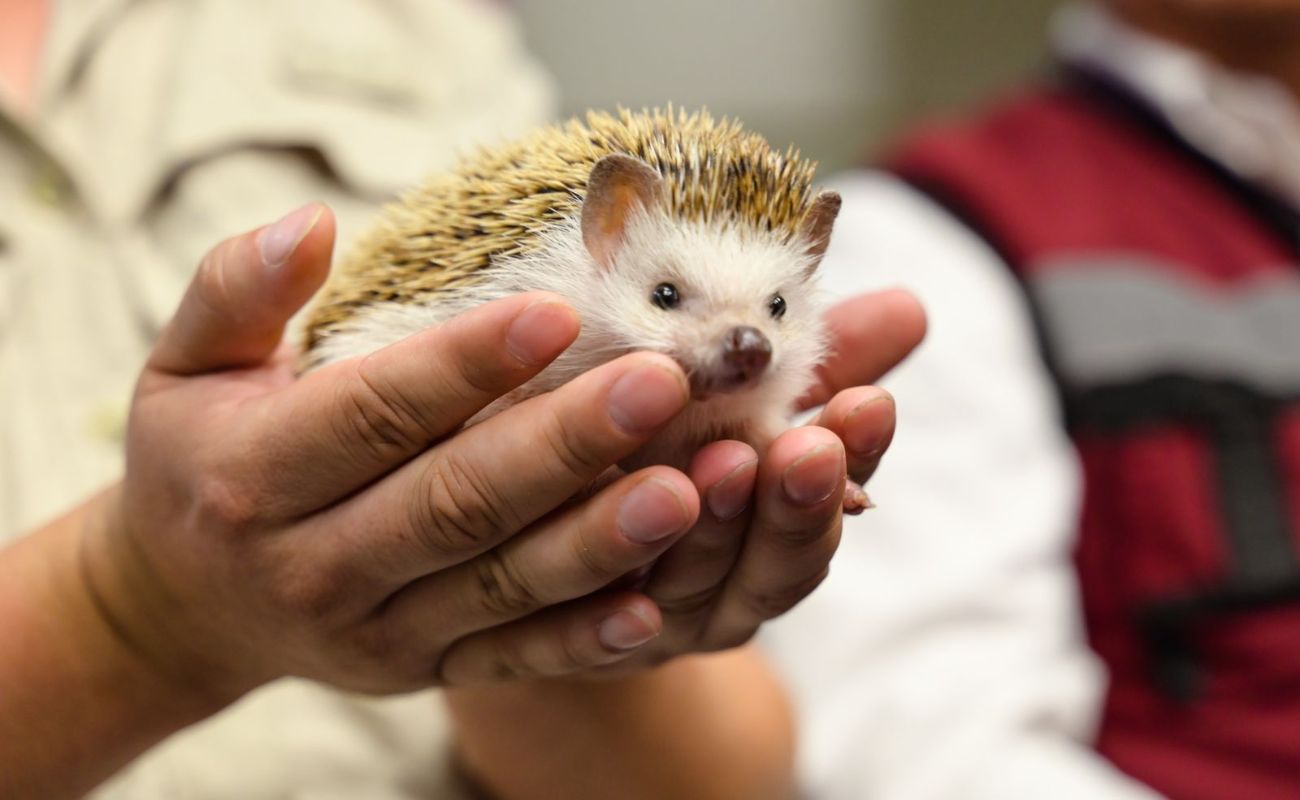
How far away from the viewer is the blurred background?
318cm

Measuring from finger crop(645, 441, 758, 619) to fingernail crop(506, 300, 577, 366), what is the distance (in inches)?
5.3

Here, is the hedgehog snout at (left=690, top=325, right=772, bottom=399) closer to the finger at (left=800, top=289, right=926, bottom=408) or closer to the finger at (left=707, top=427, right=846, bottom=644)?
the finger at (left=707, top=427, right=846, bottom=644)

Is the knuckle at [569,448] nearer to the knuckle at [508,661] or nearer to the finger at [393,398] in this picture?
the finger at [393,398]

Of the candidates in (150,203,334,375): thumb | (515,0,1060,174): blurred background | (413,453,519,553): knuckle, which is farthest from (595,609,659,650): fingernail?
(515,0,1060,174): blurred background

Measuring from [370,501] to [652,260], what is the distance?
11.4 inches

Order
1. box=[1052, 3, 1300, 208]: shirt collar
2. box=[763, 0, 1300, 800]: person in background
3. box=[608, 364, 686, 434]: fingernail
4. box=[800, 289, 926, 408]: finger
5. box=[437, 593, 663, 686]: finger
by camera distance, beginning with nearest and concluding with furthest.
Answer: box=[608, 364, 686, 434]: fingernail, box=[437, 593, 663, 686]: finger, box=[800, 289, 926, 408]: finger, box=[763, 0, 1300, 800]: person in background, box=[1052, 3, 1300, 208]: shirt collar

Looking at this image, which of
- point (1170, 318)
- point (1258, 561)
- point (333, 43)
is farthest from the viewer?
point (1170, 318)

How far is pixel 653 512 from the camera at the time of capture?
74 cm

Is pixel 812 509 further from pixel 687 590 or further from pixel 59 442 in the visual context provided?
pixel 59 442

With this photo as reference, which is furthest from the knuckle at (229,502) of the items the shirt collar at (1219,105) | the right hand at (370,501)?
the shirt collar at (1219,105)

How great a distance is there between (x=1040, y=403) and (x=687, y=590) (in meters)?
1.35

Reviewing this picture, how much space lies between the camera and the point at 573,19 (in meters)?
3.18

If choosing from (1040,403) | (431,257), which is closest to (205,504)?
(431,257)

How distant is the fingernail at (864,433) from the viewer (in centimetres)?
82
